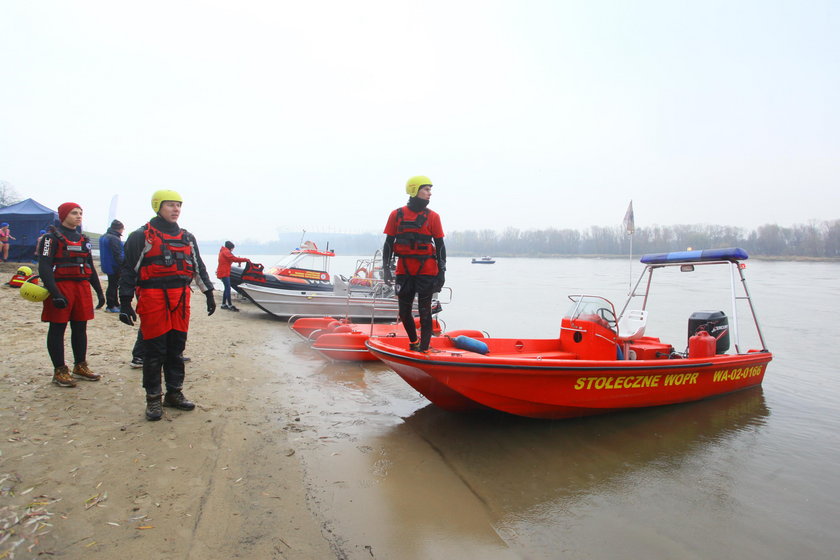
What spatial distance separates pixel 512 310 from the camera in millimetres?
20891

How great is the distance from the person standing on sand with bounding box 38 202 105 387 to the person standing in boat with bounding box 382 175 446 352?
2.71m

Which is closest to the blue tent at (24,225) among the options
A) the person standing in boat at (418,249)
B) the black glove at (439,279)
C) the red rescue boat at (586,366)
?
the red rescue boat at (586,366)

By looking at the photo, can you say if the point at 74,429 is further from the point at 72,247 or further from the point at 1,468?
the point at 72,247

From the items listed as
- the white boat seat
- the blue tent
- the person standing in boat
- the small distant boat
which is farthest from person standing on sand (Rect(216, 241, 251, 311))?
the white boat seat

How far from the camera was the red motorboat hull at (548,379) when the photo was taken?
14.1 ft

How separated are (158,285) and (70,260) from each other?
121 centimetres

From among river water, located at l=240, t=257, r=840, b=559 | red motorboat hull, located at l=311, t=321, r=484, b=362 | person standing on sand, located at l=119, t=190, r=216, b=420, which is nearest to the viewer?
river water, located at l=240, t=257, r=840, b=559

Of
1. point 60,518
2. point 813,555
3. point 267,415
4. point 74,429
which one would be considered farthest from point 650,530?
point 74,429

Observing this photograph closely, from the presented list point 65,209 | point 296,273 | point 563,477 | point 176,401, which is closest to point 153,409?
point 176,401

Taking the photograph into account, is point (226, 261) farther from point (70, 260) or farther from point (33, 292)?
point (33, 292)

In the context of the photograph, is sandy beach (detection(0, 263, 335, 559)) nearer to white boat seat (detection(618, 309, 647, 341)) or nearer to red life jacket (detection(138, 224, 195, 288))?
red life jacket (detection(138, 224, 195, 288))

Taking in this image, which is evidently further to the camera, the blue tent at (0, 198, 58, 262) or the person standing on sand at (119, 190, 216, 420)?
the blue tent at (0, 198, 58, 262)

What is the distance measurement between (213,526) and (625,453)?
3.88 metres

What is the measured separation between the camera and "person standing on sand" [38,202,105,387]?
13.4 ft
